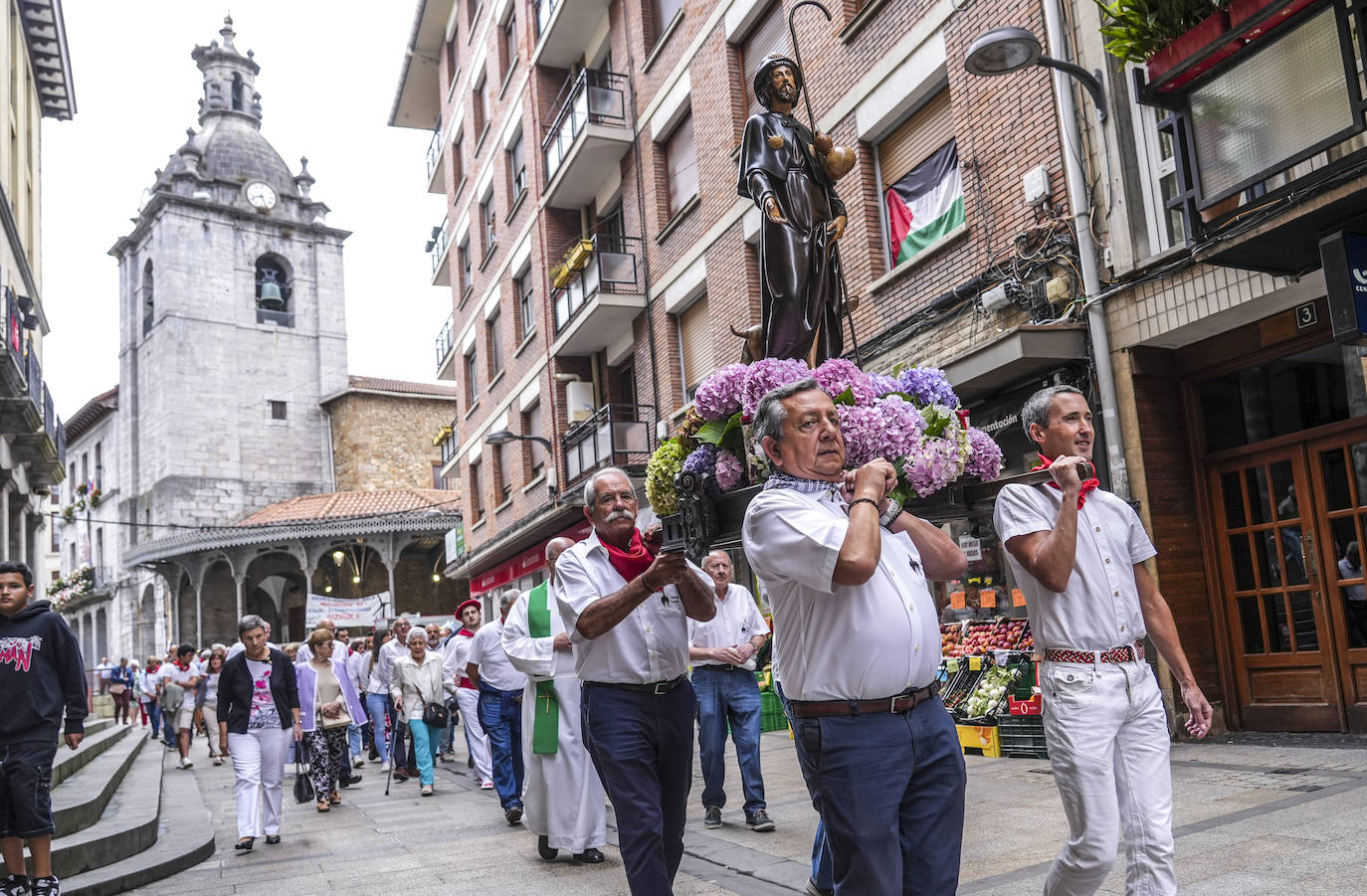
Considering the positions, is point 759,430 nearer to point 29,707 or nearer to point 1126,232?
point 29,707

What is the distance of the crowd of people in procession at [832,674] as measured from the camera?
3.18 meters

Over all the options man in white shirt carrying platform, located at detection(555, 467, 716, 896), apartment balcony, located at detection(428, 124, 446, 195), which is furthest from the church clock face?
man in white shirt carrying platform, located at detection(555, 467, 716, 896)

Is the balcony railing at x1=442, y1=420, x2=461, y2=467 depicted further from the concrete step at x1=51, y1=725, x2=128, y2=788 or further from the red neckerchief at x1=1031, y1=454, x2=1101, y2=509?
the red neckerchief at x1=1031, y1=454, x2=1101, y2=509

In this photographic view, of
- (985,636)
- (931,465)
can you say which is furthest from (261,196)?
(931,465)

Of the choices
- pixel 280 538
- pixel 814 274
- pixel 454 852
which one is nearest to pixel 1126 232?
pixel 814 274

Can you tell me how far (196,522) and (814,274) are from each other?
44209 mm

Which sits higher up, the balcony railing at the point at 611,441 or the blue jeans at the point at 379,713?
the balcony railing at the point at 611,441

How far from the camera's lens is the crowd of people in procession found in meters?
3.18

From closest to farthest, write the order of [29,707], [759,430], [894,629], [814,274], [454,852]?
[894,629] → [759,430] → [814,274] → [29,707] → [454,852]

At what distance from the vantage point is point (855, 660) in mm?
3191

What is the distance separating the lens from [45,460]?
2278cm

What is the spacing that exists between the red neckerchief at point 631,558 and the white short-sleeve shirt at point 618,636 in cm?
3

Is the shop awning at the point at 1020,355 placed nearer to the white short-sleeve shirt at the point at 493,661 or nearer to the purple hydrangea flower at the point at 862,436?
the white short-sleeve shirt at the point at 493,661

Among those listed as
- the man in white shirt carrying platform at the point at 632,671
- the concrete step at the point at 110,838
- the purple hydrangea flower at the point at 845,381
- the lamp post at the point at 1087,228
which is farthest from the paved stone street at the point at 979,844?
the lamp post at the point at 1087,228
